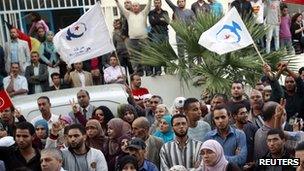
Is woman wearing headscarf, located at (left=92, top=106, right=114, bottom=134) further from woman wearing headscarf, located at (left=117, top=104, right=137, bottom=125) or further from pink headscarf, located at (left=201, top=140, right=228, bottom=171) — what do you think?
pink headscarf, located at (left=201, top=140, right=228, bottom=171)

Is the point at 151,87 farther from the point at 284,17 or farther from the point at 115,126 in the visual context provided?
the point at 115,126

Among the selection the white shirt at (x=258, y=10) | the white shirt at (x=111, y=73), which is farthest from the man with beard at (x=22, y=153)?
the white shirt at (x=258, y=10)

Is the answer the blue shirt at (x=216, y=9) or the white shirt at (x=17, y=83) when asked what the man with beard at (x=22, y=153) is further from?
the blue shirt at (x=216, y=9)

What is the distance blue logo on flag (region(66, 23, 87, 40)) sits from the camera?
433 inches

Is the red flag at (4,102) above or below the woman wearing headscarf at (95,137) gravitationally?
above

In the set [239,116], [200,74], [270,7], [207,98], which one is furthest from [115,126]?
[270,7]

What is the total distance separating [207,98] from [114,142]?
3.39 m

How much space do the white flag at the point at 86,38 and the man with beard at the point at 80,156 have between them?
3.66 m

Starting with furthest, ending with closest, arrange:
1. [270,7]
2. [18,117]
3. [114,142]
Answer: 1. [270,7]
2. [18,117]
3. [114,142]

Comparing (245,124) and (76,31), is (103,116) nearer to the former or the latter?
(245,124)

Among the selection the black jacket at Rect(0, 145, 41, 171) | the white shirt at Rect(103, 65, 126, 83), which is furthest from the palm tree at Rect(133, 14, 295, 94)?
the black jacket at Rect(0, 145, 41, 171)

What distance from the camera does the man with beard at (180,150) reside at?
7.41 meters

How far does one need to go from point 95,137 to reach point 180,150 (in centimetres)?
107

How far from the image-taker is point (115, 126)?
8.12m
